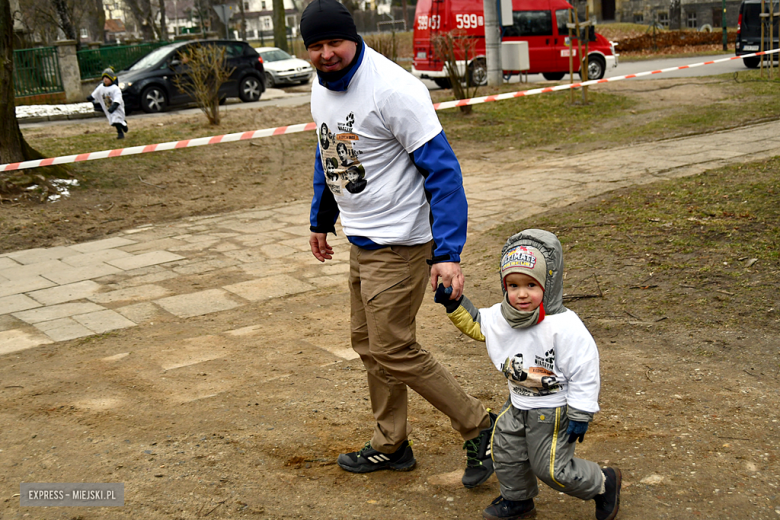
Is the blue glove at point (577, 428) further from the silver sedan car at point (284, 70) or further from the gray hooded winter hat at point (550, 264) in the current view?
the silver sedan car at point (284, 70)

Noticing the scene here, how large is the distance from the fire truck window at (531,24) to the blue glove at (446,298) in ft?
57.3

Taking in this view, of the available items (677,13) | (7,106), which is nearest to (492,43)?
(7,106)

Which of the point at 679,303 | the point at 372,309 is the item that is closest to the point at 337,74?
the point at 372,309

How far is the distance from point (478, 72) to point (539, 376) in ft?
53.6

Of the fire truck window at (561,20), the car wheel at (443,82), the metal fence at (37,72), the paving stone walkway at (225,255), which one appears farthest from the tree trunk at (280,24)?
the paving stone walkway at (225,255)

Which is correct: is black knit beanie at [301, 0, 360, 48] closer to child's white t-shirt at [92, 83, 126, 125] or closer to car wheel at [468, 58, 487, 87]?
child's white t-shirt at [92, 83, 126, 125]

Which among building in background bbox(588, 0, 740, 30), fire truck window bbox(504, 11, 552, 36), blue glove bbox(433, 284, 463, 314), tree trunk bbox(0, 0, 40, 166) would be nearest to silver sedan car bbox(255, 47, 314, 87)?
fire truck window bbox(504, 11, 552, 36)

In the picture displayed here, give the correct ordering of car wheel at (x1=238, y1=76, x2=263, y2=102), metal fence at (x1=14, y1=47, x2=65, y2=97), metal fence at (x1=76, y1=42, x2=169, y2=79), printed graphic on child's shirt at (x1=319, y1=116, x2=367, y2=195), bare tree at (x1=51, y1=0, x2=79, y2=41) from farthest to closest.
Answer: bare tree at (x1=51, y1=0, x2=79, y2=41) → metal fence at (x1=76, y1=42, x2=169, y2=79) → metal fence at (x1=14, y1=47, x2=65, y2=97) → car wheel at (x1=238, y1=76, x2=263, y2=102) → printed graphic on child's shirt at (x1=319, y1=116, x2=367, y2=195)

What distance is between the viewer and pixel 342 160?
307 cm

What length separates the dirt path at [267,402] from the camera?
3.05 meters

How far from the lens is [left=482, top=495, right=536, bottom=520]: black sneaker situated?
112 inches

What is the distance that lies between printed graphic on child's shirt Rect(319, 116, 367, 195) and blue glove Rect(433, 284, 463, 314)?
552 millimetres

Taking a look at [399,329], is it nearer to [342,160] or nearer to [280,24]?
[342,160]

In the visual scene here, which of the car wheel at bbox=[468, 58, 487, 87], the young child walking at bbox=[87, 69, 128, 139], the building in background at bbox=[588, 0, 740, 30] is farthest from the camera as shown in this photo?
the building in background at bbox=[588, 0, 740, 30]
